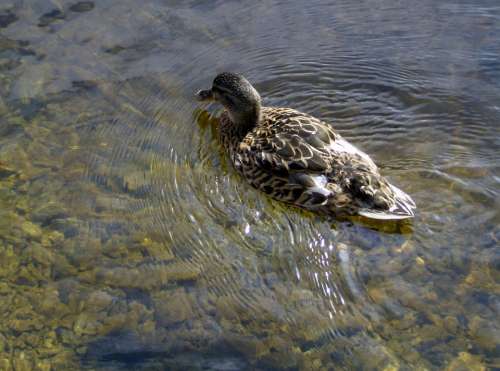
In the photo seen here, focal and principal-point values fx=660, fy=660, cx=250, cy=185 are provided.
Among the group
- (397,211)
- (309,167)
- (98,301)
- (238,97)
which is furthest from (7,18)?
(397,211)

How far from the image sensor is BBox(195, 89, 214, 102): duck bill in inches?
313

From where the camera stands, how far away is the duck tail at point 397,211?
639cm

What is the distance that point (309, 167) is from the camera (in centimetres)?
675

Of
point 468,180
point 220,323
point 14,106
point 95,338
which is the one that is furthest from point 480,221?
point 14,106

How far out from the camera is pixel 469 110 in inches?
299

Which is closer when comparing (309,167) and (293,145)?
(309,167)

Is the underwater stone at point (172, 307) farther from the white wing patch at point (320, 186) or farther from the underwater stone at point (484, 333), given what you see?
the underwater stone at point (484, 333)

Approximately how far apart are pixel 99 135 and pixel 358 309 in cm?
376

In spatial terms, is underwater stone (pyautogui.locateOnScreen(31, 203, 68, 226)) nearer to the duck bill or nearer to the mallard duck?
the mallard duck

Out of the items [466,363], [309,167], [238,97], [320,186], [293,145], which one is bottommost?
[466,363]

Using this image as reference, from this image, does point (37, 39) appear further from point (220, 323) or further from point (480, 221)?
point (480, 221)

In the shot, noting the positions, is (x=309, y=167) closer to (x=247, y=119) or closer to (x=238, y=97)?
(x=247, y=119)

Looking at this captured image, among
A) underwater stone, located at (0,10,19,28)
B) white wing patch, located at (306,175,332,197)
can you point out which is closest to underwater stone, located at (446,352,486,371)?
white wing patch, located at (306,175,332,197)

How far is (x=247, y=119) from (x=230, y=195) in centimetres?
115
